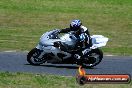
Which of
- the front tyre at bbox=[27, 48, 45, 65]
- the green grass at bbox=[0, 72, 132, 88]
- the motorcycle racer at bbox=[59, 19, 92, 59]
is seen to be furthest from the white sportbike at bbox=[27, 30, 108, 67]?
the green grass at bbox=[0, 72, 132, 88]

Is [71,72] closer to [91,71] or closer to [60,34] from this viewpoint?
[91,71]

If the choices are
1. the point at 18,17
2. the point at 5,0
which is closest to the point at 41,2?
the point at 5,0

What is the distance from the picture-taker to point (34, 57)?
19969 mm

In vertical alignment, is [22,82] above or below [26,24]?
above

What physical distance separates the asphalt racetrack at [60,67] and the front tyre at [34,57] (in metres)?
0.16

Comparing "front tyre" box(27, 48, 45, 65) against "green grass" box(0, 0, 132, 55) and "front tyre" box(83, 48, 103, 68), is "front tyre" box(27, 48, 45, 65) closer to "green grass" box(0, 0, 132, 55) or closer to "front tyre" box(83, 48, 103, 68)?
"front tyre" box(83, 48, 103, 68)

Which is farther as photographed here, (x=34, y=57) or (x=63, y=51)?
(x=63, y=51)

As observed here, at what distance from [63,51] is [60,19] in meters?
15.8

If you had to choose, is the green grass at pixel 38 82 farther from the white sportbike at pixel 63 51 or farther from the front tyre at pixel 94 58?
the front tyre at pixel 94 58

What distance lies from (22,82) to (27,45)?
34.3ft

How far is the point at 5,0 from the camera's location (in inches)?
1620

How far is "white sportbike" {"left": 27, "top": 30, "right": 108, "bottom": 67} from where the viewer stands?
65.4ft

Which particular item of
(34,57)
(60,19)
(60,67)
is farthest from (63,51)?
(60,19)

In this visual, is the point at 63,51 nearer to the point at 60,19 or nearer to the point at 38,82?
the point at 38,82
